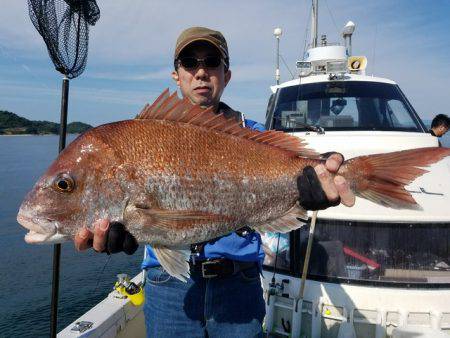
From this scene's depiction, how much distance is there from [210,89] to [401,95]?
4960mm

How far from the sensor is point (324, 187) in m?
2.31

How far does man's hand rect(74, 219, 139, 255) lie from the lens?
7.02ft

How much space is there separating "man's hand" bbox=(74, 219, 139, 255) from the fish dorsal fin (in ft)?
2.20

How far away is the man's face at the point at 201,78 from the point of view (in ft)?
9.03

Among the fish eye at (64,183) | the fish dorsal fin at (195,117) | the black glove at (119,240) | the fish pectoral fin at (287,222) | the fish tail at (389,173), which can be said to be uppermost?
Result: the fish dorsal fin at (195,117)

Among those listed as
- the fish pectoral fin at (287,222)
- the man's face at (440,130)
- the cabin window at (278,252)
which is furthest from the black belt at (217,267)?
the man's face at (440,130)

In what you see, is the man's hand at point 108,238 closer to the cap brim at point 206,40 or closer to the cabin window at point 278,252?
the cap brim at point 206,40

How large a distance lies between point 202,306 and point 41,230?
3.89ft

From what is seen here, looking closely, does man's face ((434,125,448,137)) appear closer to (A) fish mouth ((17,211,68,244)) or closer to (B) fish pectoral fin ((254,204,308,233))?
(B) fish pectoral fin ((254,204,308,233))

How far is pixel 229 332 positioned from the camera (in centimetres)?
268

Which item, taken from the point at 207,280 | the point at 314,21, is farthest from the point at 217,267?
the point at 314,21

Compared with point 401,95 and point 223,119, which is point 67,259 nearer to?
point 401,95

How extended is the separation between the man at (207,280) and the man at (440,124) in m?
4.85

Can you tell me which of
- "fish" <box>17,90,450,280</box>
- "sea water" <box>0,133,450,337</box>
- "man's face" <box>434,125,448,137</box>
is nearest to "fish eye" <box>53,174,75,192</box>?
"fish" <box>17,90,450,280</box>
